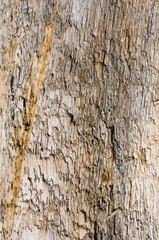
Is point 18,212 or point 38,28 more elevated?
point 38,28

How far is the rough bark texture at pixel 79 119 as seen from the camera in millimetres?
765

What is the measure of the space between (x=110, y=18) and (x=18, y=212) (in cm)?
67

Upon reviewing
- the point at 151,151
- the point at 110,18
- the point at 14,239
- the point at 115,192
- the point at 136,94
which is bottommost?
the point at 14,239

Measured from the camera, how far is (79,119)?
31.1 inches

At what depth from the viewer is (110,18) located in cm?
79

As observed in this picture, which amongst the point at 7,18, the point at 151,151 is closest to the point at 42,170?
the point at 151,151

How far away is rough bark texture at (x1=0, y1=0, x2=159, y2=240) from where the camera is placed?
765 millimetres

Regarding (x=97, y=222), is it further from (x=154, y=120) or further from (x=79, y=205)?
(x=154, y=120)

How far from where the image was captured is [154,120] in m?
0.81

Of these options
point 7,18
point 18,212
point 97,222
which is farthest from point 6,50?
point 97,222

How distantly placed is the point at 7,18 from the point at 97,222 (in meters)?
0.70

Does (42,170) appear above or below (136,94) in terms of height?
below

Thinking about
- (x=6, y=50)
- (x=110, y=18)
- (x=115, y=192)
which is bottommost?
(x=115, y=192)

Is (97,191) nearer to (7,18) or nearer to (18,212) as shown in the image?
(18,212)
